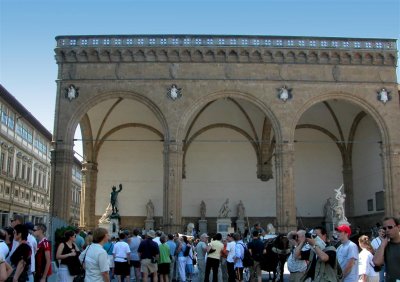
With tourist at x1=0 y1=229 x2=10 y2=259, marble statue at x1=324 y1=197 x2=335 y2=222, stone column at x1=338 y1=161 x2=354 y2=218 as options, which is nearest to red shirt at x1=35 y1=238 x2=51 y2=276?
tourist at x1=0 y1=229 x2=10 y2=259

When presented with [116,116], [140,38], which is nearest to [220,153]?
[116,116]

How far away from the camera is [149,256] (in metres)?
12.0

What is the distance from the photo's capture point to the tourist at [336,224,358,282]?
20.6 ft

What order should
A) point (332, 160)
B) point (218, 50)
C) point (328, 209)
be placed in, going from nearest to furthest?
point (218, 50), point (328, 209), point (332, 160)

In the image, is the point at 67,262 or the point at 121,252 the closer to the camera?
the point at 67,262

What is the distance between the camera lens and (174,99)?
2425 centimetres

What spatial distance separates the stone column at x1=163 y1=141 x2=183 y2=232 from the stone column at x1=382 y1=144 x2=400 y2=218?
A: 9.82m

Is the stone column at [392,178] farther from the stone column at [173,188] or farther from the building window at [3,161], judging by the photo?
the building window at [3,161]

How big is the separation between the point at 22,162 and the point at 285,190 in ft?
74.5

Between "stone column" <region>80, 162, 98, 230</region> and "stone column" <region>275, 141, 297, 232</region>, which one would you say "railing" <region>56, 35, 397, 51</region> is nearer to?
"stone column" <region>275, 141, 297, 232</region>

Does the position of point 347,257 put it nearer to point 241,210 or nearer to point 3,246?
point 3,246

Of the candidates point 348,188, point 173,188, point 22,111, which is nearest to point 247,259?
point 173,188

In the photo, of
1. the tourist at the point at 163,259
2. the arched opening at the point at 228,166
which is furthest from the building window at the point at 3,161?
the tourist at the point at 163,259

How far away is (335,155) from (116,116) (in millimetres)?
13436
